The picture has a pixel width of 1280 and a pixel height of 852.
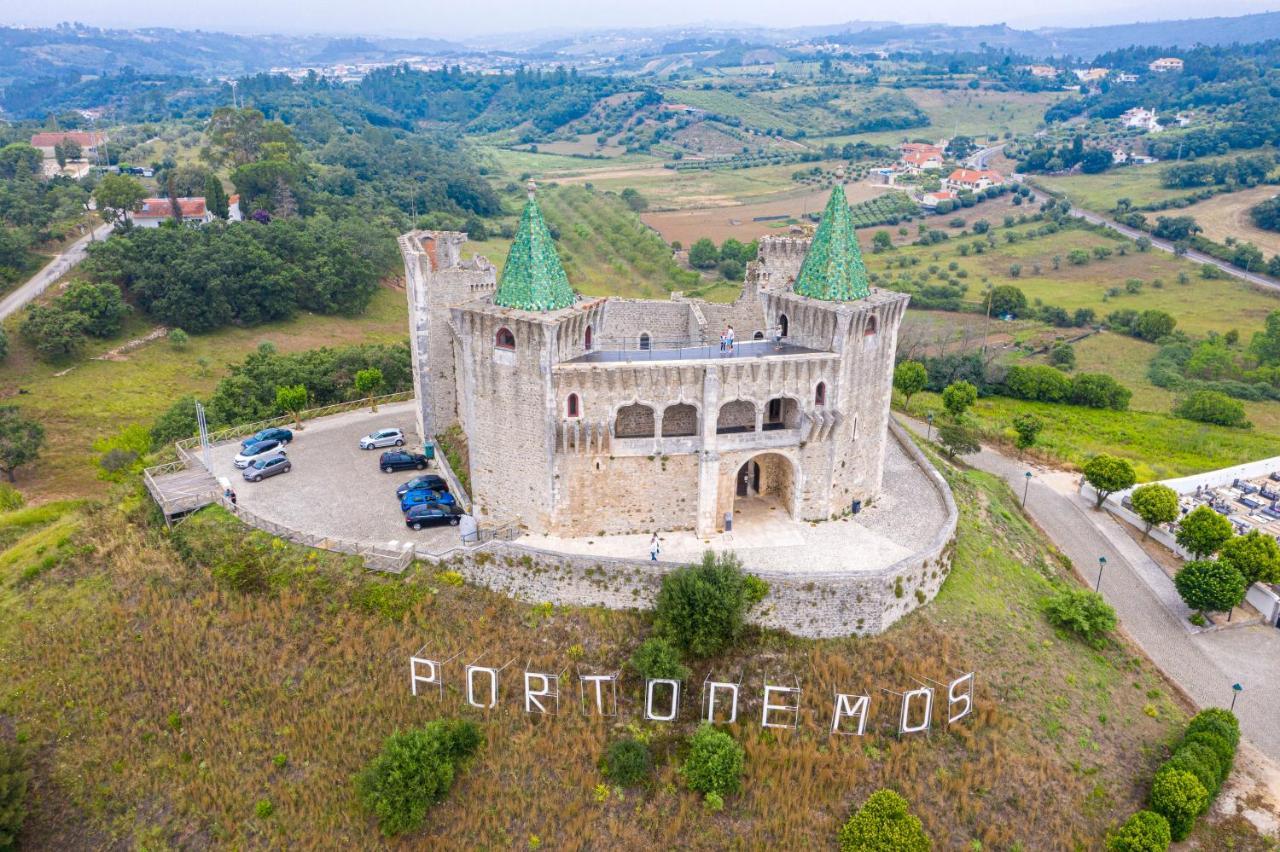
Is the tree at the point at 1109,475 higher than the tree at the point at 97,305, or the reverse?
the tree at the point at 97,305

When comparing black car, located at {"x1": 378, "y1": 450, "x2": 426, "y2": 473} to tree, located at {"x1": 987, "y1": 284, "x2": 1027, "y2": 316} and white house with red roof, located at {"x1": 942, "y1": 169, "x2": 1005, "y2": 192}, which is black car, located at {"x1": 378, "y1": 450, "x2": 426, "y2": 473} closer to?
tree, located at {"x1": 987, "y1": 284, "x2": 1027, "y2": 316}

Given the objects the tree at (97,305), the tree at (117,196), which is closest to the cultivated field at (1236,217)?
the tree at (97,305)

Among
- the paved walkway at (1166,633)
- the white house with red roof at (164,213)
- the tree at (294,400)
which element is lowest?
the paved walkway at (1166,633)

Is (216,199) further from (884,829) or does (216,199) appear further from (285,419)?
(884,829)

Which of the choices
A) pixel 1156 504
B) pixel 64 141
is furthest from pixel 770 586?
pixel 64 141

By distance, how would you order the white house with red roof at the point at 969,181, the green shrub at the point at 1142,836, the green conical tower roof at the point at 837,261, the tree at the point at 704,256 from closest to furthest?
1. the green shrub at the point at 1142,836
2. the green conical tower roof at the point at 837,261
3. the tree at the point at 704,256
4. the white house with red roof at the point at 969,181

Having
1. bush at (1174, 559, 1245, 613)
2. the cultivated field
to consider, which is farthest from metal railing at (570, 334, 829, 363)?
the cultivated field

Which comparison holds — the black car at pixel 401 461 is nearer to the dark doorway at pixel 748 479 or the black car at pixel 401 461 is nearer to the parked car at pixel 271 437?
the parked car at pixel 271 437
